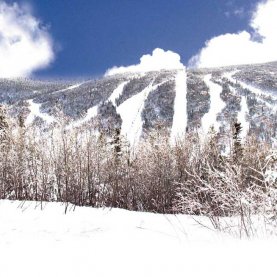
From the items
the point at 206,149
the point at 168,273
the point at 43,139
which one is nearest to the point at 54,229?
the point at 168,273

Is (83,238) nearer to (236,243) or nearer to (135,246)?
(135,246)

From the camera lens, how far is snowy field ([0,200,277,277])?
16.2ft

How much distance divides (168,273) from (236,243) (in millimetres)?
1174

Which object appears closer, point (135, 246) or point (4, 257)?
point (4, 257)

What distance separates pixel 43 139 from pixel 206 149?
6.34m

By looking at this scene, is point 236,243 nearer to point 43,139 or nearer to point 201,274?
point 201,274

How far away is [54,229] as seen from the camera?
31.9 ft

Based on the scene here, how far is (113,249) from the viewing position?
7418 millimetres

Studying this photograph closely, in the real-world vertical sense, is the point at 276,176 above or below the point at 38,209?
above

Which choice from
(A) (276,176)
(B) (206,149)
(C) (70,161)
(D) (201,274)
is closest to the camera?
(D) (201,274)

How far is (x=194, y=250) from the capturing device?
19.3 feet

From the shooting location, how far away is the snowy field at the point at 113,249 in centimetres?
495

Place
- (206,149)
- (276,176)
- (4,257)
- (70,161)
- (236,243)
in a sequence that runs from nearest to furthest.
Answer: (236,243) < (4,257) < (276,176) < (70,161) < (206,149)

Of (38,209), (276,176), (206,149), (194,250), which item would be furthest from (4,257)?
(206,149)
